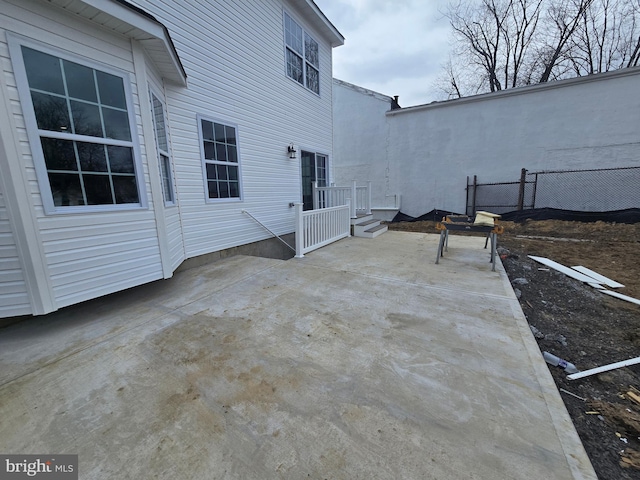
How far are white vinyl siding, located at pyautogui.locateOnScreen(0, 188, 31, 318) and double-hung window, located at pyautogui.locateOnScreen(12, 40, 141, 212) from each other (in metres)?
0.30

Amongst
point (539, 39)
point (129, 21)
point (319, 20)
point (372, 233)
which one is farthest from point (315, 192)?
point (539, 39)

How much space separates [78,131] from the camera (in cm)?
250

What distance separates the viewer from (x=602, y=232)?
755 cm

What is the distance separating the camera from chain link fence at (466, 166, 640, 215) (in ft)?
26.3

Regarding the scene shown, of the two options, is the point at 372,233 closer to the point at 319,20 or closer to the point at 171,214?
the point at 171,214

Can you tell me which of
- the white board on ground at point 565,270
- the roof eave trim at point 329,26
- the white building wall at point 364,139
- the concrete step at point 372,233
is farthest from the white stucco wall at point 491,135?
the white board on ground at point 565,270

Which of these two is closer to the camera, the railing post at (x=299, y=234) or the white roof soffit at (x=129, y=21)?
the white roof soffit at (x=129, y=21)

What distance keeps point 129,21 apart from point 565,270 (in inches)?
278

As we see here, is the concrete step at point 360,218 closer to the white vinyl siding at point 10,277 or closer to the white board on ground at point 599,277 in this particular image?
the white board on ground at point 599,277

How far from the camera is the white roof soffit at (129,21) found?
7.62 ft

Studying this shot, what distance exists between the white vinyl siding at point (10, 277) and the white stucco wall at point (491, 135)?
1098cm

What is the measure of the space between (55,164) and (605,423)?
466 centimetres

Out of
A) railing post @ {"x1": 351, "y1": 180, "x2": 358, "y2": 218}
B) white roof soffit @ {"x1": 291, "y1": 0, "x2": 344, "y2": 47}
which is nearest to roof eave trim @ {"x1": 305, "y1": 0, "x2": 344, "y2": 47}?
white roof soffit @ {"x1": 291, "y1": 0, "x2": 344, "y2": 47}

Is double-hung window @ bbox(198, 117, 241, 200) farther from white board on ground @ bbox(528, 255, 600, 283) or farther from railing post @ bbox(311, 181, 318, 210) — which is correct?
white board on ground @ bbox(528, 255, 600, 283)
